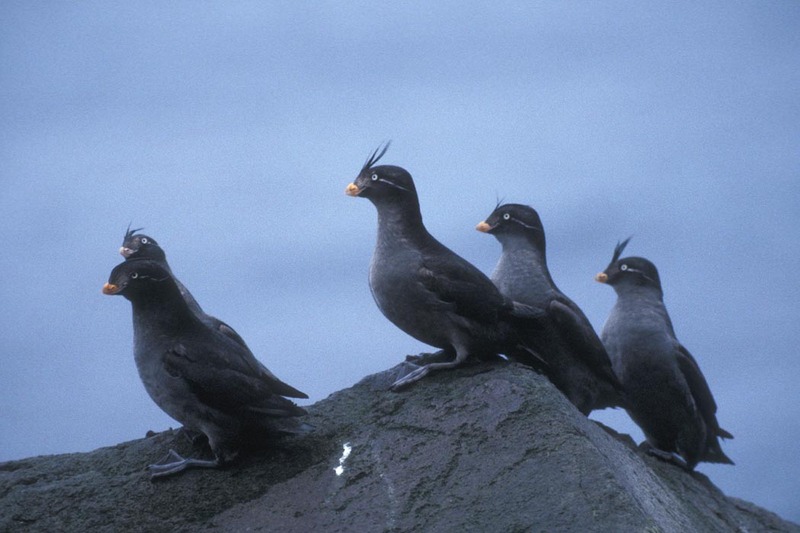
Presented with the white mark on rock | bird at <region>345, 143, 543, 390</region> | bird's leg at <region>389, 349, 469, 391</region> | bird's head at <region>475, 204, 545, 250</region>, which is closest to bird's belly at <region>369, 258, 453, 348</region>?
bird at <region>345, 143, 543, 390</region>

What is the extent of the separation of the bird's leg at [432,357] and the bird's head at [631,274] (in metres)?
2.47

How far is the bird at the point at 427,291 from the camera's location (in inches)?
277

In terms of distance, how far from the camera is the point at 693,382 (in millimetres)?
9117

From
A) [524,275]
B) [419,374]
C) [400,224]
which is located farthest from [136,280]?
[524,275]

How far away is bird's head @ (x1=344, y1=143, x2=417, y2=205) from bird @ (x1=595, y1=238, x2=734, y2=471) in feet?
8.80

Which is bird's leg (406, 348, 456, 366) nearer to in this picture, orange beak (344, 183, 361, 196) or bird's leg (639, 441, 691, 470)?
orange beak (344, 183, 361, 196)

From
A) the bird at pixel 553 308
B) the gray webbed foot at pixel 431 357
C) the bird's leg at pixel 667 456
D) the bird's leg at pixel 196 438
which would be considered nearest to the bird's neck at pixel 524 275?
the bird at pixel 553 308

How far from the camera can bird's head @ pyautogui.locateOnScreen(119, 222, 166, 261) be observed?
874cm

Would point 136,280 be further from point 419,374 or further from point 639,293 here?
point 639,293

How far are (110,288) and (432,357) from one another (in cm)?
229

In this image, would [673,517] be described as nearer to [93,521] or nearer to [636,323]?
[636,323]

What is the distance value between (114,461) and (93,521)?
2.62 feet

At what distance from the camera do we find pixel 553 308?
7863 mm

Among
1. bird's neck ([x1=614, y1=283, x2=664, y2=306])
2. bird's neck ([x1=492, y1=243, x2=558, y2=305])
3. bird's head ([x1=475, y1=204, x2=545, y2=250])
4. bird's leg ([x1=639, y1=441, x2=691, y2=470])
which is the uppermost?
bird's head ([x1=475, y1=204, x2=545, y2=250])
